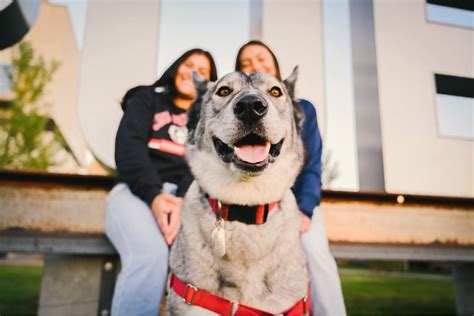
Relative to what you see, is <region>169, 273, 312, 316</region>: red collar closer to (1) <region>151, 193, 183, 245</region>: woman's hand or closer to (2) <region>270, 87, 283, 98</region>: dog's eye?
(1) <region>151, 193, 183, 245</region>: woman's hand

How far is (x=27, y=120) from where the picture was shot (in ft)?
45.0

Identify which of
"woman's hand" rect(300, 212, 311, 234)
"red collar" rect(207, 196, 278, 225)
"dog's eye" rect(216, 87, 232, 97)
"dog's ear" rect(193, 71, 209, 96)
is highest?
"dog's ear" rect(193, 71, 209, 96)

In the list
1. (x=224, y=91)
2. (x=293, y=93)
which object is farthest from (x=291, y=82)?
(x=224, y=91)

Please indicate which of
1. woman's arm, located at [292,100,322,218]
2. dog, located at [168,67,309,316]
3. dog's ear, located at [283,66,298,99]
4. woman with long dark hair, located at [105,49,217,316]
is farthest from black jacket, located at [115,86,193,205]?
dog's ear, located at [283,66,298,99]

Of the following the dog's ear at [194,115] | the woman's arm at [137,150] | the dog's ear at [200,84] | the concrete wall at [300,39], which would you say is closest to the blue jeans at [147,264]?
the woman's arm at [137,150]

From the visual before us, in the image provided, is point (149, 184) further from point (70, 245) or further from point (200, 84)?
point (70, 245)

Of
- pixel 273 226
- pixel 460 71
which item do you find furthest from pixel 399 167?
pixel 273 226

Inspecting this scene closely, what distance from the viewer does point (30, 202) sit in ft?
9.88

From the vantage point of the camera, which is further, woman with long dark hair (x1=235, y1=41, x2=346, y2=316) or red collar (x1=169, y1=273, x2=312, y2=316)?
woman with long dark hair (x1=235, y1=41, x2=346, y2=316)

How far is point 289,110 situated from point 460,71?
348 centimetres

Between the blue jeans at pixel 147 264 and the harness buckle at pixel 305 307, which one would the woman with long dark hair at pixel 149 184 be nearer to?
the blue jeans at pixel 147 264

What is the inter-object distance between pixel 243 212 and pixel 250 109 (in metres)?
0.56

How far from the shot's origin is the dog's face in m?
1.68

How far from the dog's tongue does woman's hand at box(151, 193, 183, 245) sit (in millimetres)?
644
